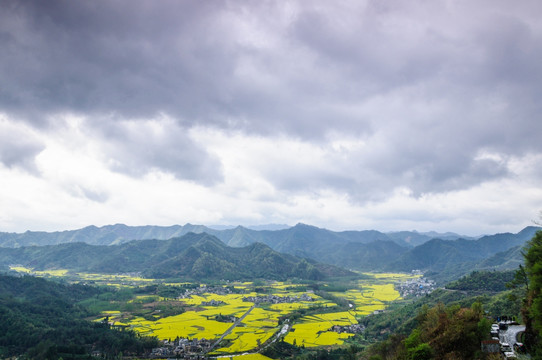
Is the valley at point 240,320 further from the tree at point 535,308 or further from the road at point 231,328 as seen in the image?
the tree at point 535,308

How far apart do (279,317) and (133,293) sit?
83.4m

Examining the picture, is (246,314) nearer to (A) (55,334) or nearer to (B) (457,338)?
(A) (55,334)

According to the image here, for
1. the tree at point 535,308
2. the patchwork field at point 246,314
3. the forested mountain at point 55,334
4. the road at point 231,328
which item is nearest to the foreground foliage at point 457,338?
the tree at point 535,308

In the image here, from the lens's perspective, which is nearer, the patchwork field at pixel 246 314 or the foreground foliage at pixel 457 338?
the foreground foliage at pixel 457 338

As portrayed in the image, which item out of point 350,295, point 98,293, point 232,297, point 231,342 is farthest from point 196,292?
point 231,342

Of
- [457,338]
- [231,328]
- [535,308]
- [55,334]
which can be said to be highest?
[535,308]

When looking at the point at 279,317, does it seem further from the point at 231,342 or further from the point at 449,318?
the point at 449,318

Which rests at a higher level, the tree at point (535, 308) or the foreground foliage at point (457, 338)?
the tree at point (535, 308)

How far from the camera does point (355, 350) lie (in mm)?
70875

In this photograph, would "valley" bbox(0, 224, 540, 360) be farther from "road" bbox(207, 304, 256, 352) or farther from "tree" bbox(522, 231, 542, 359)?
"tree" bbox(522, 231, 542, 359)

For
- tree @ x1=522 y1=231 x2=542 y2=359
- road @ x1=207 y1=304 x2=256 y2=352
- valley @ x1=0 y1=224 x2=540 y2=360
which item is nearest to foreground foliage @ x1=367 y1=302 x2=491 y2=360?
valley @ x1=0 y1=224 x2=540 y2=360

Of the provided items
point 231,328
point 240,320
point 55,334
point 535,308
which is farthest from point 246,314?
point 535,308

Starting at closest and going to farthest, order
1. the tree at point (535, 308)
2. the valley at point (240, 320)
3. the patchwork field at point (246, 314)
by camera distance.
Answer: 1. the tree at point (535, 308)
2. the valley at point (240, 320)
3. the patchwork field at point (246, 314)

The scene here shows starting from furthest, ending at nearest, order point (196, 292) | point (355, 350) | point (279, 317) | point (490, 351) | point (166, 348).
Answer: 1. point (196, 292)
2. point (279, 317)
3. point (166, 348)
4. point (355, 350)
5. point (490, 351)
